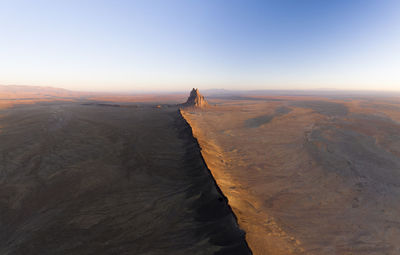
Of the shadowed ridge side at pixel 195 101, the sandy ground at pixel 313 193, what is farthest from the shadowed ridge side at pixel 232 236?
the shadowed ridge side at pixel 195 101

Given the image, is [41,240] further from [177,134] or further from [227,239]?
[177,134]

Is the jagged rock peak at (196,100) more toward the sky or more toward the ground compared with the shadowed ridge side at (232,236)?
more toward the sky

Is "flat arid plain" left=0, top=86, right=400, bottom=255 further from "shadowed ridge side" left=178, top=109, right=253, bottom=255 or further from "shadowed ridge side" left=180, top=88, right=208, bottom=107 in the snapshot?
"shadowed ridge side" left=180, top=88, right=208, bottom=107

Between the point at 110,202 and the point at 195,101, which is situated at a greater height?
the point at 195,101

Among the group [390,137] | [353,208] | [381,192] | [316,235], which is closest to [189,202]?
[316,235]

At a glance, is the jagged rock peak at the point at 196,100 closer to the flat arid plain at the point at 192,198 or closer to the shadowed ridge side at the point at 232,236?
the flat arid plain at the point at 192,198

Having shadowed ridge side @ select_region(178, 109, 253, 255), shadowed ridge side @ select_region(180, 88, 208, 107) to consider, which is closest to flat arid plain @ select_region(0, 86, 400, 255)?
shadowed ridge side @ select_region(178, 109, 253, 255)

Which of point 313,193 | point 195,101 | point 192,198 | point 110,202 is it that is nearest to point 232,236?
point 192,198

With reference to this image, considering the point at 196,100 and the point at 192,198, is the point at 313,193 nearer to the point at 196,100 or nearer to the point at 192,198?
the point at 192,198
